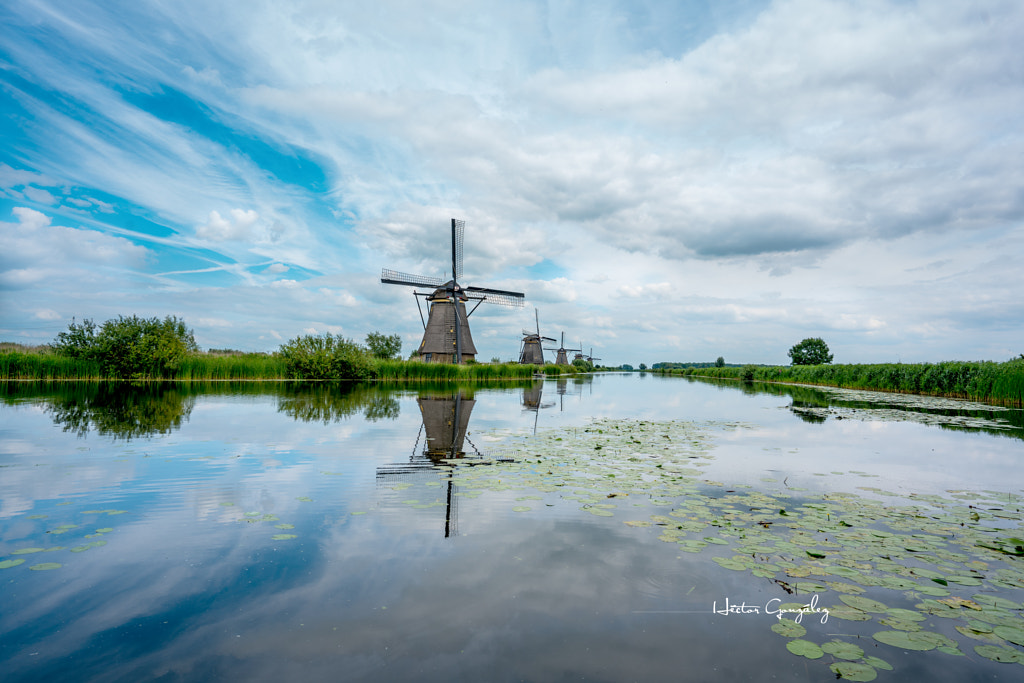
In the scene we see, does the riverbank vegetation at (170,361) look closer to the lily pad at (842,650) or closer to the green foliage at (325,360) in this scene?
the green foliage at (325,360)

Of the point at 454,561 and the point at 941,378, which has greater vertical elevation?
the point at 941,378

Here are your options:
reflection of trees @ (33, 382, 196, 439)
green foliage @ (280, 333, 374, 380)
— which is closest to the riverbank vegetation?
green foliage @ (280, 333, 374, 380)

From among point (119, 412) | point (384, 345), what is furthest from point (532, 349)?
point (119, 412)

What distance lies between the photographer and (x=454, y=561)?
359 cm

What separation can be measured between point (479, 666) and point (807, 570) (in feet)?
8.57

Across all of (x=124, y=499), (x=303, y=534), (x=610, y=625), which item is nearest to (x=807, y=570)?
(x=610, y=625)

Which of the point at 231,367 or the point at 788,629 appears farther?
the point at 231,367

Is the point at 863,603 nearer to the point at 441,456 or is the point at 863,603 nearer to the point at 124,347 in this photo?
the point at 441,456

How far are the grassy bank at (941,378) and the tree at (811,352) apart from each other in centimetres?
3039

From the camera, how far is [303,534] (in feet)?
13.5

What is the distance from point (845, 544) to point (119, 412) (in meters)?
15.5

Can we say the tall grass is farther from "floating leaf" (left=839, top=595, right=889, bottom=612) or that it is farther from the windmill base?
"floating leaf" (left=839, top=595, right=889, bottom=612)

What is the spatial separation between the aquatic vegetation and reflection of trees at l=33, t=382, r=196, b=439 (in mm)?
7492

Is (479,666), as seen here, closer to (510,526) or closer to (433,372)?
(510,526)
